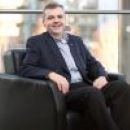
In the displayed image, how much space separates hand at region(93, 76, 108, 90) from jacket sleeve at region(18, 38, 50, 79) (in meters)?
0.39

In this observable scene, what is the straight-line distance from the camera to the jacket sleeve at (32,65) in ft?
10.2

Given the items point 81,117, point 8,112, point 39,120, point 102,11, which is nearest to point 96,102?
point 81,117

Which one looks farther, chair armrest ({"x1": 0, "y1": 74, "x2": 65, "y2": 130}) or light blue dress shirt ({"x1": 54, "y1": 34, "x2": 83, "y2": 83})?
light blue dress shirt ({"x1": 54, "y1": 34, "x2": 83, "y2": 83})

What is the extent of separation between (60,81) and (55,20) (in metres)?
0.51

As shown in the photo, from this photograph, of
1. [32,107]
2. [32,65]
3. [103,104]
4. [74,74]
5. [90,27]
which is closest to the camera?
[103,104]

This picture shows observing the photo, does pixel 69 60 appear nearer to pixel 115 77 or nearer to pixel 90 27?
pixel 115 77

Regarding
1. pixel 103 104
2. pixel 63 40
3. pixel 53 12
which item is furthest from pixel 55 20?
pixel 103 104

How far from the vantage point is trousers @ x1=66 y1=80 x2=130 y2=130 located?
2848 mm

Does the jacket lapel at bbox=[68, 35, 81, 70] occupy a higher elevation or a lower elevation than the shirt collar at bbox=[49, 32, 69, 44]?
lower

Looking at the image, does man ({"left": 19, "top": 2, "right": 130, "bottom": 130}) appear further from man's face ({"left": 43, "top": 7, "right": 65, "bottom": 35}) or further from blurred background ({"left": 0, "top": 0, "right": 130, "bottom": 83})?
blurred background ({"left": 0, "top": 0, "right": 130, "bottom": 83})

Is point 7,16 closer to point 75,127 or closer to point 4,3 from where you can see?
point 4,3

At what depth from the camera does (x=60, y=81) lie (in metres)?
3.04


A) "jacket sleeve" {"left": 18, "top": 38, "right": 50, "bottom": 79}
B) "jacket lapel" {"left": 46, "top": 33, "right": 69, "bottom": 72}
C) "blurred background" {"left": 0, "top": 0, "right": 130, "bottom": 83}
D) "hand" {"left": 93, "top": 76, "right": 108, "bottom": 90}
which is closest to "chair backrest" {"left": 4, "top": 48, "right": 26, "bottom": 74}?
"jacket sleeve" {"left": 18, "top": 38, "right": 50, "bottom": 79}

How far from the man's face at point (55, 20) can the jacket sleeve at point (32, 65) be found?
16 centimetres
